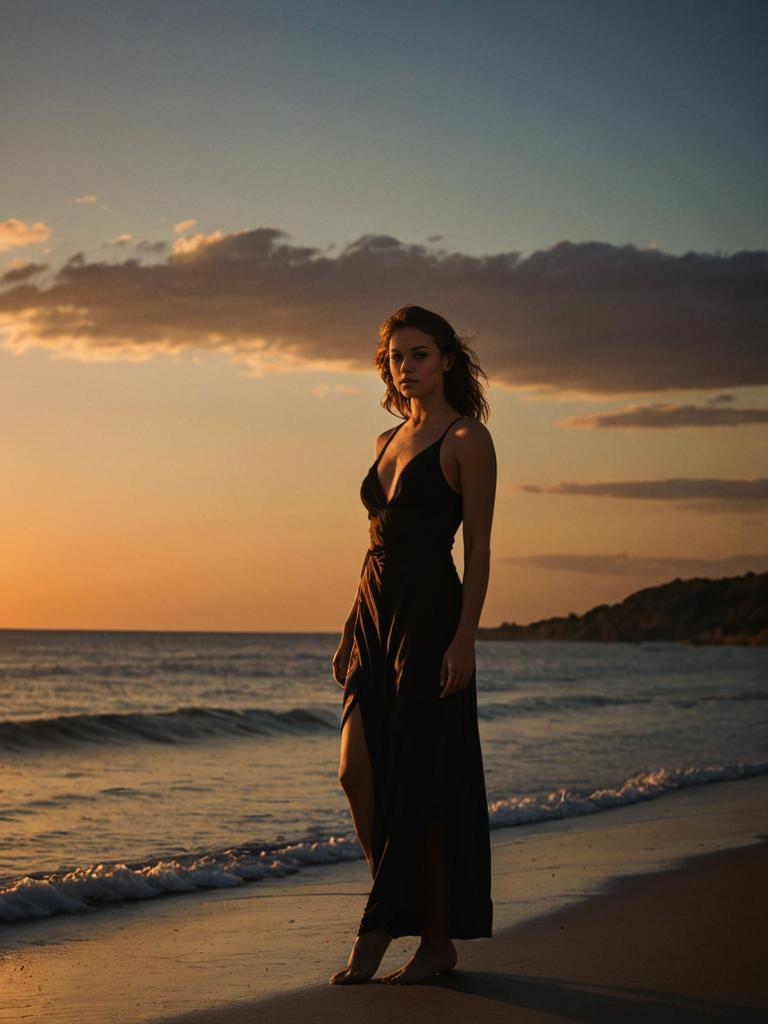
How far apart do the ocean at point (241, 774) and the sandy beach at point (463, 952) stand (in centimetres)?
33

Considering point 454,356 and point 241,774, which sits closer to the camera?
point 454,356

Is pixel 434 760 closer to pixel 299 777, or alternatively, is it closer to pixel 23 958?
pixel 23 958

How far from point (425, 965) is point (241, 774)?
26.0ft

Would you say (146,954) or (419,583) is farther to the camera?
(146,954)

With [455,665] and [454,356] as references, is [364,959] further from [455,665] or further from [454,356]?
[454,356]

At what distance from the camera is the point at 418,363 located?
13.8 feet

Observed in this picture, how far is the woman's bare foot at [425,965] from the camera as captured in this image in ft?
12.7

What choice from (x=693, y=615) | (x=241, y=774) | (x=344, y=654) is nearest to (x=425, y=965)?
(x=344, y=654)

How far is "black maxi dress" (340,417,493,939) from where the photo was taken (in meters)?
3.94

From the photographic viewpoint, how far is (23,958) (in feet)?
14.9

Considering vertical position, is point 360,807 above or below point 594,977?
above

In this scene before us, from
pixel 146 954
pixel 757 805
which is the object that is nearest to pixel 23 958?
pixel 146 954

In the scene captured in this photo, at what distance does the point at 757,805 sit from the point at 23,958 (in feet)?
20.3

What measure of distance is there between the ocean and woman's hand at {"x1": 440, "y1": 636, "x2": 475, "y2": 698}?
8.16 feet
